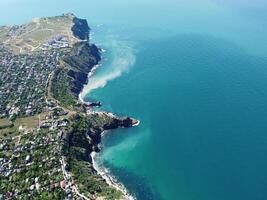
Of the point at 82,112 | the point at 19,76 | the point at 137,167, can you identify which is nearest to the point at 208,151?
the point at 137,167

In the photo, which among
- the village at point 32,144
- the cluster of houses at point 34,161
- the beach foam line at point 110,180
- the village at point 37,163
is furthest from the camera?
the beach foam line at point 110,180

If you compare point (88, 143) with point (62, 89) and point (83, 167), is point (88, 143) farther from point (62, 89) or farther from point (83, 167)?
point (62, 89)

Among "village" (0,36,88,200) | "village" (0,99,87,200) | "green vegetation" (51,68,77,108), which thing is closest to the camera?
"village" (0,99,87,200)

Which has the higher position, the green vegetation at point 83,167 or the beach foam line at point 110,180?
the green vegetation at point 83,167

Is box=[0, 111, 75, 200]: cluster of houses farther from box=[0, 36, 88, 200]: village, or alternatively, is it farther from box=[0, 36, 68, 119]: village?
box=[0, 36, 68, 119]: village

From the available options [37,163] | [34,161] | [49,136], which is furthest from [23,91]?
[37,163]

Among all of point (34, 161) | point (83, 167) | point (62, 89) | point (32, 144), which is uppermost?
point (62, 89)

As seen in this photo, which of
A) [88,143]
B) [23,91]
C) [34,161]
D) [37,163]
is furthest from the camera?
[23,91]

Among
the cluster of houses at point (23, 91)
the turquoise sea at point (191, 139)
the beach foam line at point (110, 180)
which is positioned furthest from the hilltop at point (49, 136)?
the turquoise sea at point (191, 139)

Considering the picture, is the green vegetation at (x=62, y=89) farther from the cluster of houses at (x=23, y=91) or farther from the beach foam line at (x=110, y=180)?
the beach foam line at (x=110, y=180)

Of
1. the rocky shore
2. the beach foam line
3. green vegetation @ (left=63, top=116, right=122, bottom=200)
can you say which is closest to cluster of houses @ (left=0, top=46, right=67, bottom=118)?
the rocky shore

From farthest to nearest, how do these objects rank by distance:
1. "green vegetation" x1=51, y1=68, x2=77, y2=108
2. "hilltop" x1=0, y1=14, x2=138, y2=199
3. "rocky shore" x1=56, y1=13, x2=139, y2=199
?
"green vegetation" x1=51, y1=68, x2=77, y2=108 < "rocky shore" x1=56, y1=13, x2=139, y2=199 < "hilltop" x1=0, y1=14, x2=138, y2=199

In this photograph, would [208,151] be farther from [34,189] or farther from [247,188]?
[34,189]
